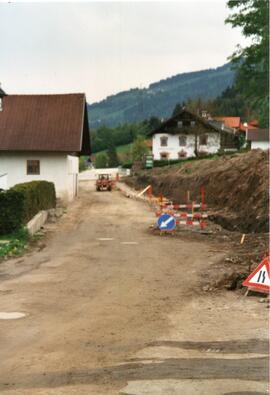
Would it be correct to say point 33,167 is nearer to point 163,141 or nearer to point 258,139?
point 258,139

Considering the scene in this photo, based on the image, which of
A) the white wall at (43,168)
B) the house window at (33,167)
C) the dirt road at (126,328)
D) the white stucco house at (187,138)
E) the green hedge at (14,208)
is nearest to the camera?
the dirt road at (126,328)

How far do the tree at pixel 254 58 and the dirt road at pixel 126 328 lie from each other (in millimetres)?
29668

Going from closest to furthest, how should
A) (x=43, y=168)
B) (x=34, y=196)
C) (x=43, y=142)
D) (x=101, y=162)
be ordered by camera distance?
(x=34, y=196) → (x=43, y=142) → (x=43, y=168) → (x=101, y=162)

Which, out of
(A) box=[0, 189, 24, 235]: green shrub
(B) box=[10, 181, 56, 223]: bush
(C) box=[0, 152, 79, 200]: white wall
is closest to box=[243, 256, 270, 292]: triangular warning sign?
(A) box=[0, 189, 24, 235]: green shrub

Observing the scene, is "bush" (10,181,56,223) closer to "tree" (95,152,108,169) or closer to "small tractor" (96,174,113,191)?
"small tractor" (96,174,113,191)

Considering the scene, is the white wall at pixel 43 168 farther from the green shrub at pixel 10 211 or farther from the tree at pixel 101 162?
the tree at pixel 101 162

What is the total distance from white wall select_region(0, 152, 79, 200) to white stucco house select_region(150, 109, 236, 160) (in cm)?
4218

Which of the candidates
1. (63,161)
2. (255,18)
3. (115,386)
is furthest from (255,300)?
(255,18)

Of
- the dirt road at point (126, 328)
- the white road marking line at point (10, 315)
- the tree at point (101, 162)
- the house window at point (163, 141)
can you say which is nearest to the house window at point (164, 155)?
the house window at point (163, 141)

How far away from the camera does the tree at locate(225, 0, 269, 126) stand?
152 ft

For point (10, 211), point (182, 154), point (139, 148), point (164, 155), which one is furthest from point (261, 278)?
point (139, 148)

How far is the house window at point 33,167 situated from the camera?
1681 inches

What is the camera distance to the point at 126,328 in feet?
34.2

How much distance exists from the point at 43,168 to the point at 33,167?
0.76m
